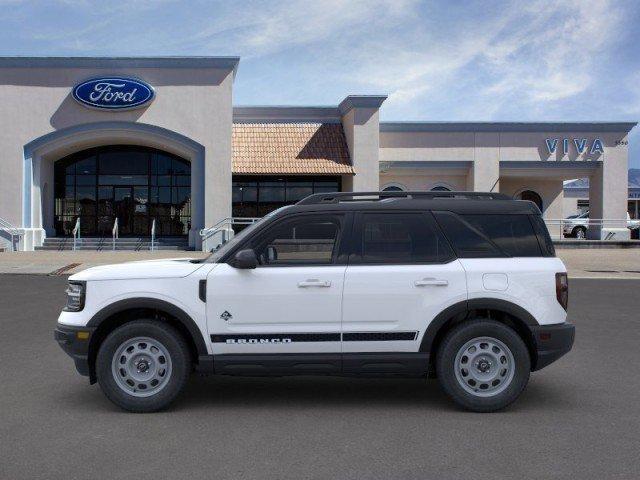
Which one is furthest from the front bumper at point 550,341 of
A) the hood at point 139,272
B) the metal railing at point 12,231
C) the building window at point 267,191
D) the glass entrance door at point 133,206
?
the glass entrance door at point 133,206

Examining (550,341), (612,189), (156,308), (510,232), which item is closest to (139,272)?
(156,308)

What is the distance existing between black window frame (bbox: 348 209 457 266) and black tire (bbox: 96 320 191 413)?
1.63 m

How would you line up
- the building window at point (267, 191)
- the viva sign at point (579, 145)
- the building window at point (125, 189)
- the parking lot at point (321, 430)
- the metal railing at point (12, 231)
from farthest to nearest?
the viva sign at point (579, 145)
the building window at point (267, 191)
the building window at point (125, 189)
the metal railing at point (12, 231)
the parking lot at point (321, 430)

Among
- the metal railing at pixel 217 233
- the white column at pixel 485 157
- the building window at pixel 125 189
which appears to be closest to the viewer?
the metal railing at pixel 217 233

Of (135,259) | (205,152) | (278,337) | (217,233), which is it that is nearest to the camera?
(278,337)

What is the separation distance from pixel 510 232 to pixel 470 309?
779mm

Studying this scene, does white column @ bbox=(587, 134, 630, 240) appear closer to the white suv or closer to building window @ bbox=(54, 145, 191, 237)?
building window @ bbox=(54, 145, 191, 237)

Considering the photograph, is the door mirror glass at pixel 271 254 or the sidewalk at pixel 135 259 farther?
the sidewalk at pixel 135 259

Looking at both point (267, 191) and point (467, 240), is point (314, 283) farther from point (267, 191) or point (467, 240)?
point (267, 191)

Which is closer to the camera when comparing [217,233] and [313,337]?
[313,337]

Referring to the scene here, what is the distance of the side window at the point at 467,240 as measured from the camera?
598 centimetres

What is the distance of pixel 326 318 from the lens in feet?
18.9

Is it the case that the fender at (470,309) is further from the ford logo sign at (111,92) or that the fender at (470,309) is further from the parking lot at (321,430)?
the ford logo sign at (111,92)

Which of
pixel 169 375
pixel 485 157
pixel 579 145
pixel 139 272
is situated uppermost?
pixel 579 145
